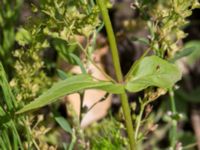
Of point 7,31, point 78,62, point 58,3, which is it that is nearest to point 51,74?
point 7,31

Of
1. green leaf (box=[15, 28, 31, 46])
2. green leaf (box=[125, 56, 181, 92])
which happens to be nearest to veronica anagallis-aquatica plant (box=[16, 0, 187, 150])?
green leaf (box=[125, 56, 181, 92])

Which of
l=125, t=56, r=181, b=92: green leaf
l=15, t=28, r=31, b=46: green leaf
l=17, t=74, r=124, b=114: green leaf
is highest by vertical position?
l=15, t=28, r=31, b=46: green leaf

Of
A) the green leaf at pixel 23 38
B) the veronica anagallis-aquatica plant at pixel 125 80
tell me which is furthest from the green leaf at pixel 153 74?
the green leaf at pixel 23 38

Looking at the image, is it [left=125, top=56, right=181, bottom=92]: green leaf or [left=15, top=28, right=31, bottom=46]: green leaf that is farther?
[left=15, top=28, right=31, bottom=46]: green leaf

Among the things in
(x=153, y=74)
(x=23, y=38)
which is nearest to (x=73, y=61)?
(x=23, y=38)

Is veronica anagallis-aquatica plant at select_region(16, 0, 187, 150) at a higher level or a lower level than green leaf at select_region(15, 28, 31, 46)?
lower

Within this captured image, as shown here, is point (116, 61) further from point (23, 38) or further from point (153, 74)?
point (23, 38)

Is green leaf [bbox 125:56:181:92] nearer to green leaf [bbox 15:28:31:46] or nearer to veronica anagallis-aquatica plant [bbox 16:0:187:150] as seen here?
veronica anagallis-aquatica plant [bbox 16:0:187:150]

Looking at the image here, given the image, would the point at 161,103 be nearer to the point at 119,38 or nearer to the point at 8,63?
the point at 119,38
